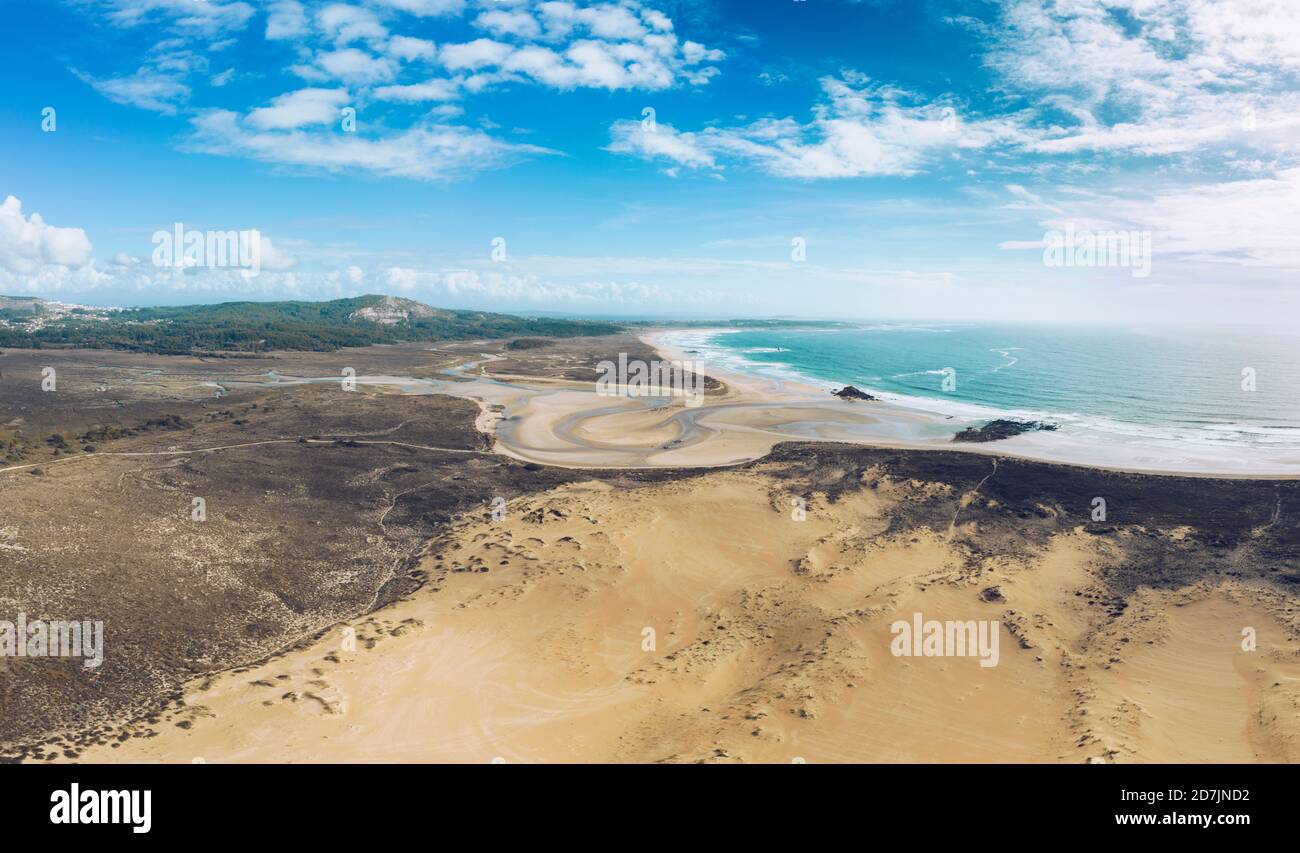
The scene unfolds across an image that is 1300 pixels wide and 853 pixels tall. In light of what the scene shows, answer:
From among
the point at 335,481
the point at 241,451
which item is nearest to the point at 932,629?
the point at 335,481

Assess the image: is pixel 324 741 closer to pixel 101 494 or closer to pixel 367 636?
pixel 367 636
